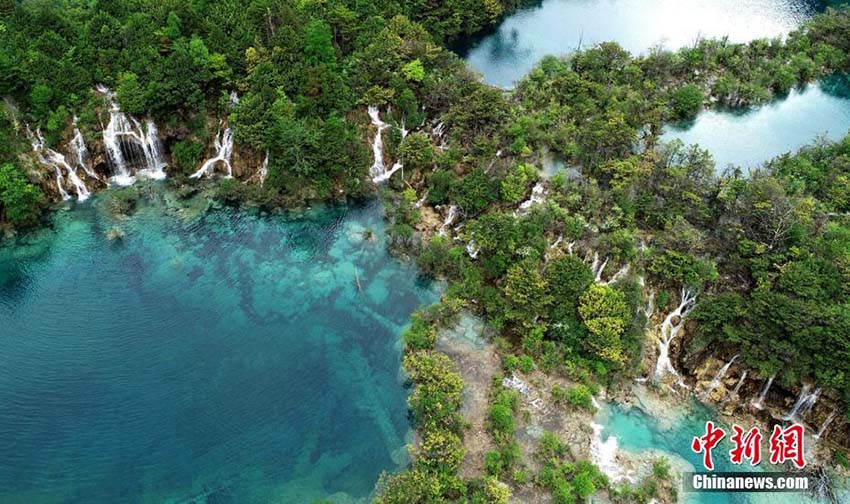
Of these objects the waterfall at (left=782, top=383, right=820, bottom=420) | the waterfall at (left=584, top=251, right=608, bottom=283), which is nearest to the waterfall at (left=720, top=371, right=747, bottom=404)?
the waterfall at (left=782, top=383, right=820, bottom=420)

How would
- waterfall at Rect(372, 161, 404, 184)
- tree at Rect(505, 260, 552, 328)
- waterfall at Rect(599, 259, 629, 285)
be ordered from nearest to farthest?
1. tree at Rect(505, 260, 552, 328)
2. waterfall at Rect(599, 259, 629, 285)
3. waterfall at Rect(372, 161, 404, 184)

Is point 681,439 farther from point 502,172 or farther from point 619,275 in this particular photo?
point 502,172

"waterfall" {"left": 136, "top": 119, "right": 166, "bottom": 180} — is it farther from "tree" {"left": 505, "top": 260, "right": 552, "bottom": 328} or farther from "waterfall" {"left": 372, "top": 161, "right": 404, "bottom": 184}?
"tree" {"left": 505, "top": 260, "right": 552, "bottom": 328}

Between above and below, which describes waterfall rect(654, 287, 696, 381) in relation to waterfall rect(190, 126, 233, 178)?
below

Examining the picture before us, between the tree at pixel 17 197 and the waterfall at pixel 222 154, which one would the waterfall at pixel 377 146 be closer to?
the waterfall at pixel 222 154

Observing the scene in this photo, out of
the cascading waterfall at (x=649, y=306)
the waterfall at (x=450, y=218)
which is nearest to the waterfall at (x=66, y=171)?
the waterfall at (x=450, y=218)

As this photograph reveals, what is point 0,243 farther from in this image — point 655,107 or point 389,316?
point 655,107

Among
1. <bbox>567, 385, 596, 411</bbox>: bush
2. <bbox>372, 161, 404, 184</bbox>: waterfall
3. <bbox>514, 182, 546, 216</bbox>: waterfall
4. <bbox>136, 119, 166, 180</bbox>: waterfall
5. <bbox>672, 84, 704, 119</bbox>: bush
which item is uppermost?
<bbox>136, 119, 166, 180</bbox>: waterfall
